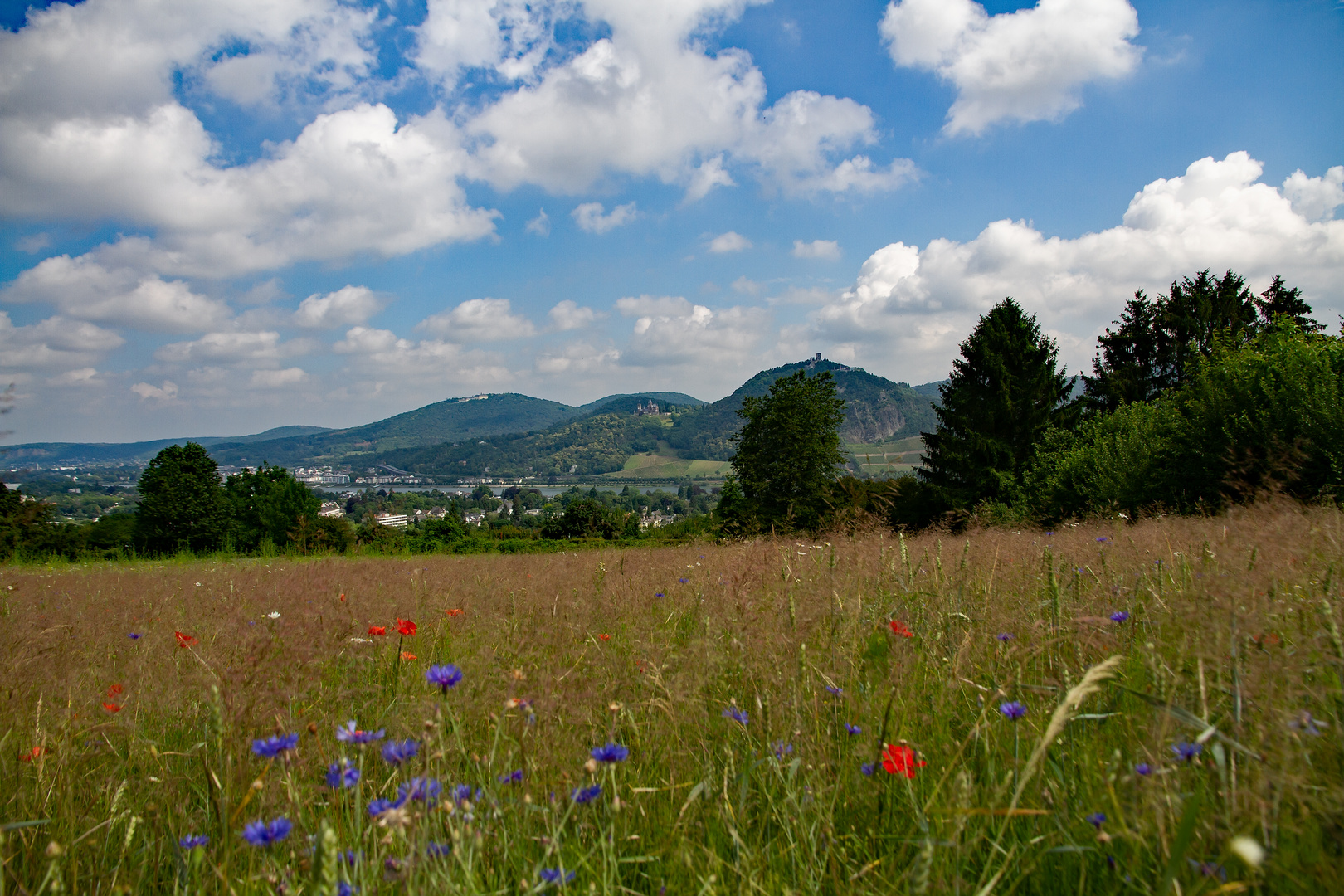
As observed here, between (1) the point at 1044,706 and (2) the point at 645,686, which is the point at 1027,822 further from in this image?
(2) the point at 645,686

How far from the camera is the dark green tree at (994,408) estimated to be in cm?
2744

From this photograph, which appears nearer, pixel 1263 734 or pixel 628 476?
pixel 1263 734

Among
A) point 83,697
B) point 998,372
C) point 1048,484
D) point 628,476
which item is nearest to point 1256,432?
point 1048,484

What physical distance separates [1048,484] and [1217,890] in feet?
77.2

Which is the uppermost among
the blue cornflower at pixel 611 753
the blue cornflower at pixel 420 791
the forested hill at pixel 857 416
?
the forested hill at pixel 857 416

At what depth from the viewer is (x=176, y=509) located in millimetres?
26469

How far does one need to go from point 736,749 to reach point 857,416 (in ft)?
444

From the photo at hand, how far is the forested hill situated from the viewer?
128250mm

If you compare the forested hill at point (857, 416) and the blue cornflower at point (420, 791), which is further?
the forested hill at point (857, 416)

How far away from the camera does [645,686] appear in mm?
2189

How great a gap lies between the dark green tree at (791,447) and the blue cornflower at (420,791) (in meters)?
26.6

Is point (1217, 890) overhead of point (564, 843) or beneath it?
overhead

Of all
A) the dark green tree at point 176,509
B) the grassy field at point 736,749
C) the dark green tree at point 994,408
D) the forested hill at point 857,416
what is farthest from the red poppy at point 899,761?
the forested hill at point 857,416

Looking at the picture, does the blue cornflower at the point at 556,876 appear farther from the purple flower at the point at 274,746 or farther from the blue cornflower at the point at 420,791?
the purple flower at the point at 274,746
